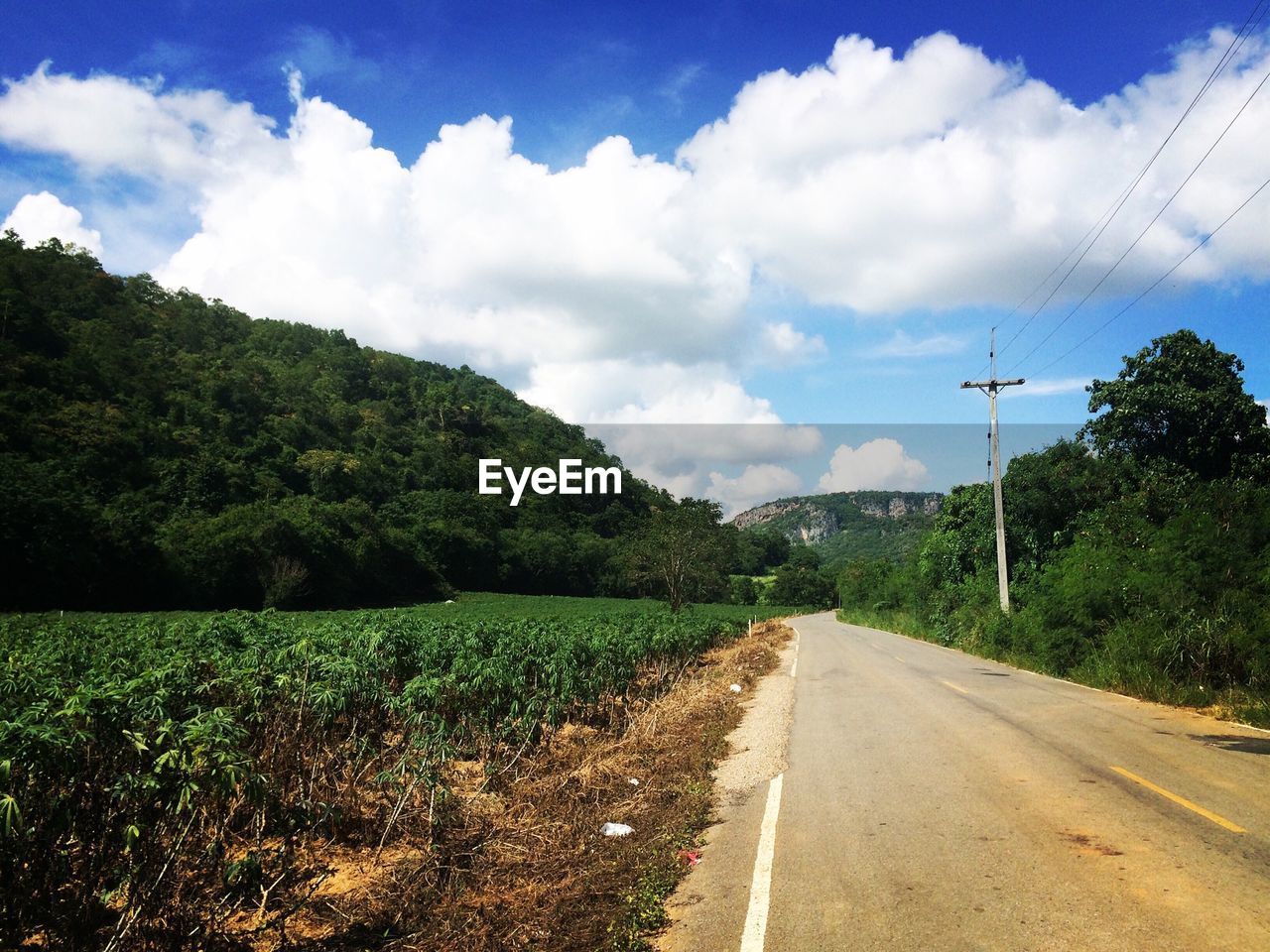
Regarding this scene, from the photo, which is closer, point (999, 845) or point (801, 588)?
point (999, 845)

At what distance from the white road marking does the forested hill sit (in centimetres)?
4832

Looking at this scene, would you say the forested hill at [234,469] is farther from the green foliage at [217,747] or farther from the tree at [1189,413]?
the tree at [1189,413]

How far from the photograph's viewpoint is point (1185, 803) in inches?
247

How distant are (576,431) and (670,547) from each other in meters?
84.5

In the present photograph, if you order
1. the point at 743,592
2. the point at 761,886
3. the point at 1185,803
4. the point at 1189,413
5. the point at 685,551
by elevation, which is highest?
the point at 1189,413

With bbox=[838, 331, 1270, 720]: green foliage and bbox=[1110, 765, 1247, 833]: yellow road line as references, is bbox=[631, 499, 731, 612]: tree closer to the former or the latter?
bbox=[838, 331, 1270, 720]: green foliage

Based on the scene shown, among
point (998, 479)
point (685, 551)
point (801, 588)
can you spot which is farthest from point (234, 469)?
point (801, 588)

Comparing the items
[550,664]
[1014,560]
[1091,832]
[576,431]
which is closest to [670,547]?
[1014,560]

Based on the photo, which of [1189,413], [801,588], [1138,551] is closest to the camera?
[1138,551]

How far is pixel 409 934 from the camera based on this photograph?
4.40 metres

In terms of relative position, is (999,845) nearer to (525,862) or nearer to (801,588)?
(525,862)

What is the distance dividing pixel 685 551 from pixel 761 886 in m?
55.2

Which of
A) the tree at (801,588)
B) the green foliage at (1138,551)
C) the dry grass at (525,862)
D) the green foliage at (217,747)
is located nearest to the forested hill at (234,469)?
the tree at (801,588)

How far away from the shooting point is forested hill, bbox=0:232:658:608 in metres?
47.8
